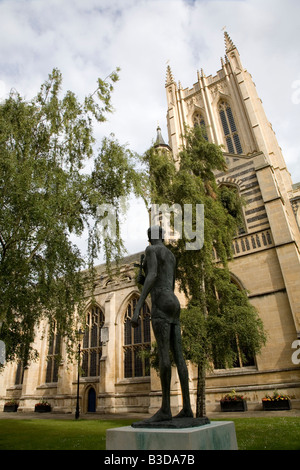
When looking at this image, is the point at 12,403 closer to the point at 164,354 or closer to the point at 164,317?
the point at 164,354

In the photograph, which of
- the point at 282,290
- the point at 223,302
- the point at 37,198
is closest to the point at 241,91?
the point at 282,290

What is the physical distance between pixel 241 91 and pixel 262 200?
15442 millimetres

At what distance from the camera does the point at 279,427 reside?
343 inches

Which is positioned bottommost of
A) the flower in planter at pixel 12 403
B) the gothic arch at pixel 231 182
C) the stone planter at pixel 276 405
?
the stone planter at pixel 276 405

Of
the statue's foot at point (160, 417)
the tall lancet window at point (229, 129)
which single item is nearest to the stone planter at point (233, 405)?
the statue's foot at point (160, 417)

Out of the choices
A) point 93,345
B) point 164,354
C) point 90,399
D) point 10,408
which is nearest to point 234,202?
point 164,354

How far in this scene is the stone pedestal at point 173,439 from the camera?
323cm

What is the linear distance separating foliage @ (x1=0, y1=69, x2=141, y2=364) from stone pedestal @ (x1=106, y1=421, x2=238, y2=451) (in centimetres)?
610

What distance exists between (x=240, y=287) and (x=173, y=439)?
1551 centimetres

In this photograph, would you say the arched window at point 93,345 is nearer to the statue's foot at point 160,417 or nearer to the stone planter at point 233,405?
the stone planter at point 233,405

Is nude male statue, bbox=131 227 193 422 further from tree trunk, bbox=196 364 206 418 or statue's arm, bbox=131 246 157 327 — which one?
tree trunk, bbox=196 364 206 418

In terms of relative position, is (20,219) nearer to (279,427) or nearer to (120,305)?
(279,427)

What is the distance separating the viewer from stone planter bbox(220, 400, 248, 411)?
15.2 m

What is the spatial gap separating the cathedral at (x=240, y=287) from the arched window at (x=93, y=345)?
0.25ft
